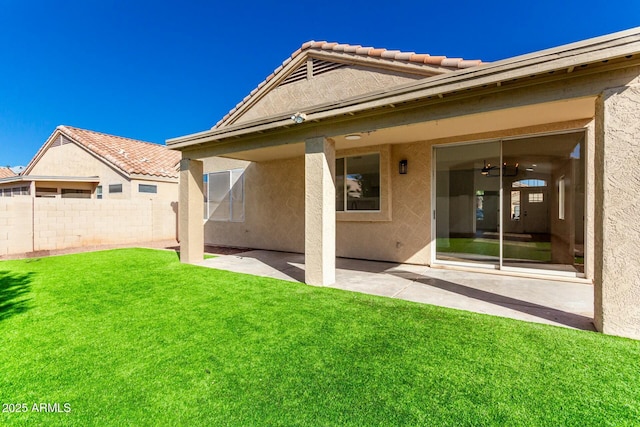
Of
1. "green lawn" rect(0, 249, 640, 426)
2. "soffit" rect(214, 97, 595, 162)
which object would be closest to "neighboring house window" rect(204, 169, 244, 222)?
"soffit" rect(214, 97, 595, 162)

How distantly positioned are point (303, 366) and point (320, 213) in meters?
3.77

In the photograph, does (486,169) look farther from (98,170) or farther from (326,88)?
(98,170)

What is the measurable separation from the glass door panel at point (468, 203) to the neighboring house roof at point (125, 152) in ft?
56.5

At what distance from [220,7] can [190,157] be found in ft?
34.3

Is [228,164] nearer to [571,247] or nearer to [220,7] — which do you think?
[220,7]

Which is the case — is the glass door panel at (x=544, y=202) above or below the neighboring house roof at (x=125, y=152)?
below

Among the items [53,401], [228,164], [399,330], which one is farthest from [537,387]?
[228,164]

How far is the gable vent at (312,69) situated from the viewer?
1100 centimetres

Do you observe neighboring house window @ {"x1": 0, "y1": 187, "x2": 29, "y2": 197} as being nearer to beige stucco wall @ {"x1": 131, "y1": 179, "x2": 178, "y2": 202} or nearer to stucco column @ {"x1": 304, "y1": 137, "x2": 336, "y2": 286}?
beige stucco wall @ {"x1": 131, "y1": 179, "x2": 178, "y2": 202}

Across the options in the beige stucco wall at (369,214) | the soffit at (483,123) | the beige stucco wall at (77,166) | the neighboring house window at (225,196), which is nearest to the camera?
the soffit at (483,123)

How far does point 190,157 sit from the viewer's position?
32.1 feet

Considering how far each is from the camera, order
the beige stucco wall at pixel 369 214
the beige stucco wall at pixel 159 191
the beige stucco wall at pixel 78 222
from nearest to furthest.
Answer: the beige stucco wall at pixel 369 214 → the beige stucco wall at pixel 78 222 → the beige stucco wall at pixel 159 191

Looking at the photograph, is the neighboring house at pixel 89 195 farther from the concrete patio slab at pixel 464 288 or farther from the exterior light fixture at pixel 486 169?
the exterior light fixture at pixel 486 169

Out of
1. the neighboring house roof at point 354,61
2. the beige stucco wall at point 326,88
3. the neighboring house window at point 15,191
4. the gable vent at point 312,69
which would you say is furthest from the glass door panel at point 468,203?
the neighboring house window at point 15,191
